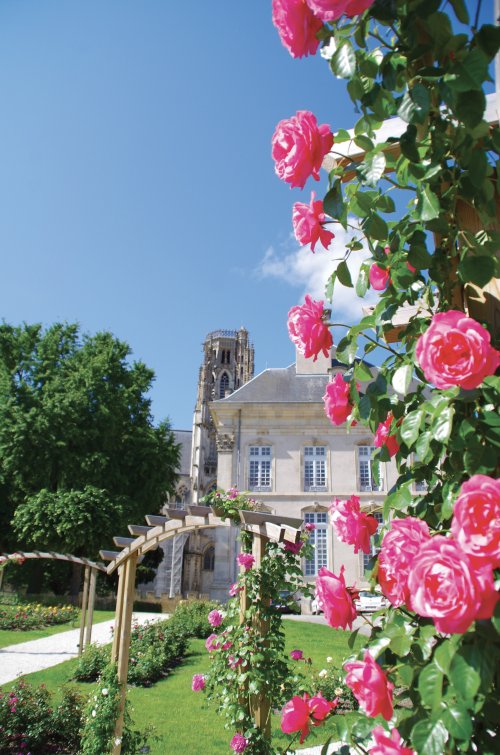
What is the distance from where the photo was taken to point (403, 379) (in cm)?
147

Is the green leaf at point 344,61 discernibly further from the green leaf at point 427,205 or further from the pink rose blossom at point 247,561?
the pink rose blossom at point 247,561

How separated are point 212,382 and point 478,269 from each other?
5714 cm

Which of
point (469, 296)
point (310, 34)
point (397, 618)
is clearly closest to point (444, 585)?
point (397, 618)

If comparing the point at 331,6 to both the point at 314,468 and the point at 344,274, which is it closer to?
the point at 344,274

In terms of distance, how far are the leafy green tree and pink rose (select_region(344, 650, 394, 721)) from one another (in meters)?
21.5

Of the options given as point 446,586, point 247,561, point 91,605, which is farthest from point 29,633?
point 446,586

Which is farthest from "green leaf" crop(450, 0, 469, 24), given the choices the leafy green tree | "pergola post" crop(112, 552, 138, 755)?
the leafy green tree

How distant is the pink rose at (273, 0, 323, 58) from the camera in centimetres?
139

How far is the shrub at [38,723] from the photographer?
7.19 m

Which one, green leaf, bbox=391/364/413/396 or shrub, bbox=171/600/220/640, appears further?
shrub, bbox=171/600/220/640

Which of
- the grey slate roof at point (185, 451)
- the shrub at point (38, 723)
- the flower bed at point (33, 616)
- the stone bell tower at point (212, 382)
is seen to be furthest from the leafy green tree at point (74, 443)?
the grey slate roof at point (185, 451)

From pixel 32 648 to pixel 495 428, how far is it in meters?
16.1

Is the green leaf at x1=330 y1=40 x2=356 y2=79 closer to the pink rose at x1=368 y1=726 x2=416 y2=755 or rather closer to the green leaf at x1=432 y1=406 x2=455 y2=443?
the green leaf at x1=432 y1=406 x2=455 y2=443

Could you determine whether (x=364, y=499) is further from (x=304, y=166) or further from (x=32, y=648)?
(x=304, y=166)
